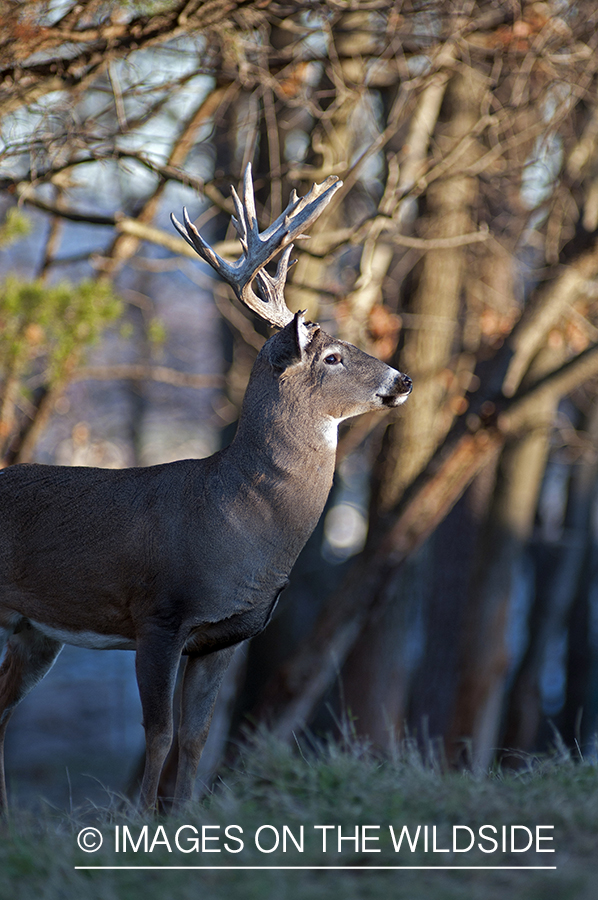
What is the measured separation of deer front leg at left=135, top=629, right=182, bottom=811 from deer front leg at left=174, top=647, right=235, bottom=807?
260 mm

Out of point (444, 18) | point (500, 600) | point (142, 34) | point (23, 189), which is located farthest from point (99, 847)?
point (500, 600)

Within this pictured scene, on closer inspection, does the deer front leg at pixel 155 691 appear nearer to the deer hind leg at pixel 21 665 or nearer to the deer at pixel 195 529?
the deer at pixel 195 529

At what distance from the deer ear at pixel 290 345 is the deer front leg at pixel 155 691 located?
1382 millimetres

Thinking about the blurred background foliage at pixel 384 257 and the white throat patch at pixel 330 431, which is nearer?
the white throat patch at pixel 330 431

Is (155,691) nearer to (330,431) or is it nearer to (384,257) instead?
(330,431)

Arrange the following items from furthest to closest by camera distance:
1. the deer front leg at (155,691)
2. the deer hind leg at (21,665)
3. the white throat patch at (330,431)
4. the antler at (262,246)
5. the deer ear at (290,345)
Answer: the deer hind leg at (21,665) < the antler at (262,246) < the white throat patch at (330,431) < the deer ear at (290,345) < the deer front leg at (155,691)

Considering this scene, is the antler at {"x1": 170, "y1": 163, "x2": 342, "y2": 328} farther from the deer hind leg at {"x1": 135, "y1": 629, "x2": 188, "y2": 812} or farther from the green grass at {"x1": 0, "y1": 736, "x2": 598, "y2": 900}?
the green grass at {"x1": 0, "y1": 736, "x2": 598, "y2": 900}

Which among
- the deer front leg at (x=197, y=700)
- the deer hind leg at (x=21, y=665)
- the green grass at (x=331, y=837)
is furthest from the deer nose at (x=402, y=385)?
the deer hind leg at (x=21, y=665)

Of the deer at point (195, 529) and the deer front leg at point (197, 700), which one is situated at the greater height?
the deer at point (195, 529)

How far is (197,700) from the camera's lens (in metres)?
4.51

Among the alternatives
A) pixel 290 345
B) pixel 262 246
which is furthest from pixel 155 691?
pixel 262 246

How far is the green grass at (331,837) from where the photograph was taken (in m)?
2.85

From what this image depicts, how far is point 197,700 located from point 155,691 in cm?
44

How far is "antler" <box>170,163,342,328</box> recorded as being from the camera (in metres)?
4.53
